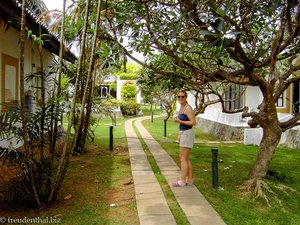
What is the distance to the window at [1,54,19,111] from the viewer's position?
340 inches

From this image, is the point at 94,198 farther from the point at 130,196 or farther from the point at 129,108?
the point at 129,108

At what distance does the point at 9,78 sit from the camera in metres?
9.17

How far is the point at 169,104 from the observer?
24125mm

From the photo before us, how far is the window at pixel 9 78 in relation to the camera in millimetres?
8633

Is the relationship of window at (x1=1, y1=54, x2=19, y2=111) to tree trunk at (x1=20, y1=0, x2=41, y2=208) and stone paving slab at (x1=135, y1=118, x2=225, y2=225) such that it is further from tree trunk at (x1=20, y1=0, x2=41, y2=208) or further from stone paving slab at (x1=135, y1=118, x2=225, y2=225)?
stone paving slab at (x1=135, y1=118, x2=225, y2=225)

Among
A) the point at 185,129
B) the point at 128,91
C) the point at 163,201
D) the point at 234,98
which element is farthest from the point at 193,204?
the point at 128,91

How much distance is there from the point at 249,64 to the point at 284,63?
7.08m

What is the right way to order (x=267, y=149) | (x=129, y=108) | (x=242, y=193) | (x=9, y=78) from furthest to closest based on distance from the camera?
(x=129, y=108) < (x=9, y=78) < (x=267, y=149) < (x=242, y=193)

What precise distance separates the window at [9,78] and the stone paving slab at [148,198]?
374 cm

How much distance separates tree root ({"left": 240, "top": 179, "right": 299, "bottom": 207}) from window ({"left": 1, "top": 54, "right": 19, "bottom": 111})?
19.4 feet

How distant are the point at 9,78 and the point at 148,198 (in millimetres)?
5699

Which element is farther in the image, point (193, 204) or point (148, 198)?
point (148, 198)

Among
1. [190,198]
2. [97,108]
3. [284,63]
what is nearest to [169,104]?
[284,63]

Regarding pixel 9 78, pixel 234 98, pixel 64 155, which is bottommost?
pixel 64 155
